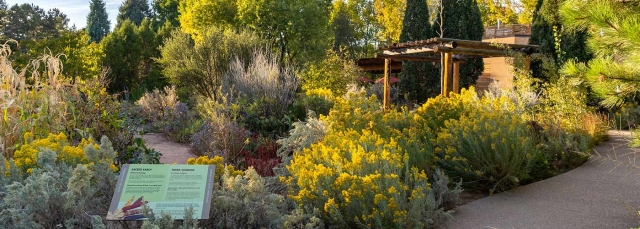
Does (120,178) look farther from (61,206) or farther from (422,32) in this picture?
(422,32)

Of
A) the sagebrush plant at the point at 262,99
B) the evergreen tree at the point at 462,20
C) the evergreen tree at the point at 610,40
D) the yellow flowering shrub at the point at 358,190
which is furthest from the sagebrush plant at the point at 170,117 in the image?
the evergreen tree at the point at 462,20

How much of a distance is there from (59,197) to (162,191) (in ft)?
2.06

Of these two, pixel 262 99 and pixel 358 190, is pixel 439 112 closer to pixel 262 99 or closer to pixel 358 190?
pixel 358 190

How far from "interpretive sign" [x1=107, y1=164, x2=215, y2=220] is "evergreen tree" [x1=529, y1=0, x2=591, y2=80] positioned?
29.7ft

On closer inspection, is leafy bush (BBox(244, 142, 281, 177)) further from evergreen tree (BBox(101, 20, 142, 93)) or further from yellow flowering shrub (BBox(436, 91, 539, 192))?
evergreen tree (BBox(101, 20, 142, 93))

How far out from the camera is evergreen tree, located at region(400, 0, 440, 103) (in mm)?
17609

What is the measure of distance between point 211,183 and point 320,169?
90 centimetres

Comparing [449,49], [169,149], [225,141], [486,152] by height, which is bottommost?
[169,149]

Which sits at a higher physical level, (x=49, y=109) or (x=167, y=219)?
(x=49, y=109)

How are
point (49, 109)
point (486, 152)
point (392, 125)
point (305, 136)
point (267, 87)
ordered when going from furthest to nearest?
point (267, 87) → point (305, 136) → point (392, 125) → point (49, 109) → point (486, 152)

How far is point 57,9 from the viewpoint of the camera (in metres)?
44.0

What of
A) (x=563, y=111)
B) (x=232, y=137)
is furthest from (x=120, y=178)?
(x=563, y=111)

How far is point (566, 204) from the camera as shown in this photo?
487cm

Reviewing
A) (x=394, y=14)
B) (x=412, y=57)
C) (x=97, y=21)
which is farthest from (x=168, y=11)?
(x=412, y=57)
